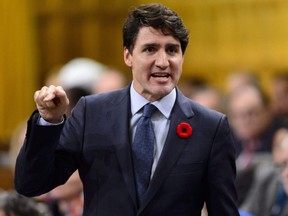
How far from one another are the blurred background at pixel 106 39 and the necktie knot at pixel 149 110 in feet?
16.8

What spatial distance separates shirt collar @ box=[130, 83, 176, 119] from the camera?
2770 mm

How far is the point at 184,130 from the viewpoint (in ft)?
9.07

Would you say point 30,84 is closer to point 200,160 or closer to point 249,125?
point 249,125

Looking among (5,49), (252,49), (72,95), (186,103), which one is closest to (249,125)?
(72,95)

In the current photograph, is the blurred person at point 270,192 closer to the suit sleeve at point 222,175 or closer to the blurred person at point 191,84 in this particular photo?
the suit sleeve at point 222,175

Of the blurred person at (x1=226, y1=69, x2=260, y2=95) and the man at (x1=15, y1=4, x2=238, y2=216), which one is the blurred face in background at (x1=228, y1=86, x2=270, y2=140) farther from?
the man at (x1=15, y1=4, x2=238, y2=216)

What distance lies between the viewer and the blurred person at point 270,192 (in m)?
4.24

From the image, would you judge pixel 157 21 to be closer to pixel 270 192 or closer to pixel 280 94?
pixel 270 192

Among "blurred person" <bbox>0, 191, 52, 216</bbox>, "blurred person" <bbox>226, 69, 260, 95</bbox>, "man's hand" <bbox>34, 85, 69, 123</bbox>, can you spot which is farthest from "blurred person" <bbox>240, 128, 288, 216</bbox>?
"blurred person" <bbox>226, 69, 260, 95</bbox>

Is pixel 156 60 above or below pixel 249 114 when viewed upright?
above

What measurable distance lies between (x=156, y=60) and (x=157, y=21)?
0.11 m

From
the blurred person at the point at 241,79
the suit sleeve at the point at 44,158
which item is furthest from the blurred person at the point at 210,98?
the suit sleeve at the point at 44,158

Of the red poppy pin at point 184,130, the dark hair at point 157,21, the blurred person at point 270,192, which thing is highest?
the dark hair at point 157,21

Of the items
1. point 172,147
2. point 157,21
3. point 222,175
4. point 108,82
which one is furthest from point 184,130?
point 108,82
